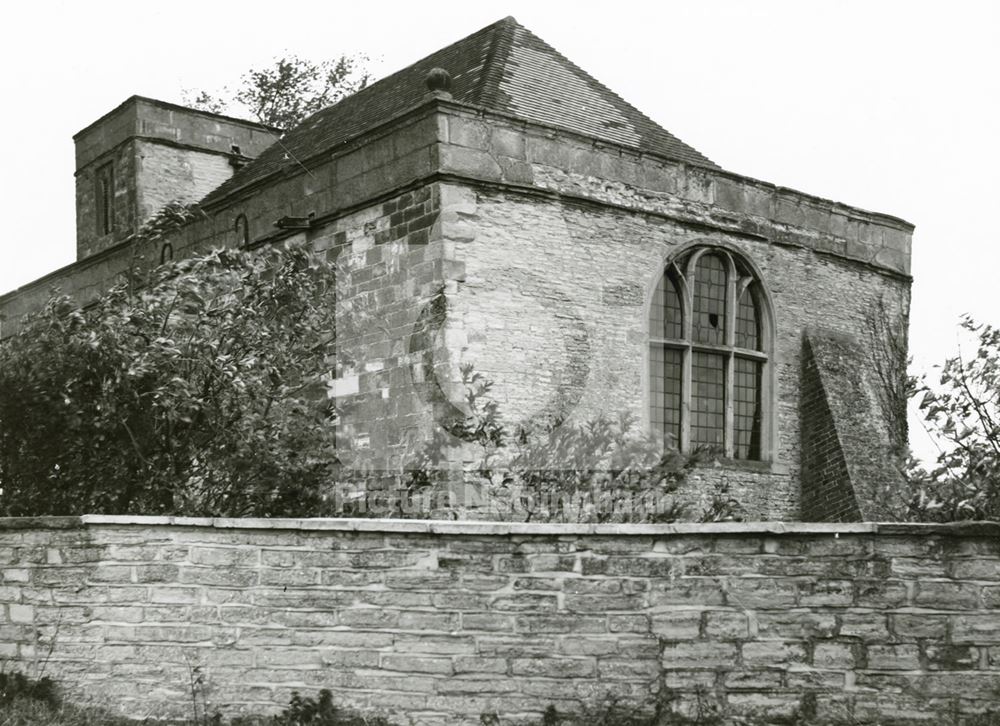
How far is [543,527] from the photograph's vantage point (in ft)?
23.6

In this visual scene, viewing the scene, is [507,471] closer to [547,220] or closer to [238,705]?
[547,220]

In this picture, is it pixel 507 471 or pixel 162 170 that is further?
pixel 162 170

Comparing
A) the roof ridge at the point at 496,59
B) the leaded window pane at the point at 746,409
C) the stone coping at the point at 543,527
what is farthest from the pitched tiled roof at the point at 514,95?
the stone coping at the point at 543,527

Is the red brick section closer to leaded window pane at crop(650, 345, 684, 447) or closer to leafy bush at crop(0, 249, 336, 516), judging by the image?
leaded window pane at crop(650, 345, 684, 447)

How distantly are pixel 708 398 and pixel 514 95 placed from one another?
14.3ft

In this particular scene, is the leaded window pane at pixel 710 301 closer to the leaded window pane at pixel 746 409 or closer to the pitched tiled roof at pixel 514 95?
the leaded window pane at pixel 746 409

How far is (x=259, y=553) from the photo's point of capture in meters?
7.45

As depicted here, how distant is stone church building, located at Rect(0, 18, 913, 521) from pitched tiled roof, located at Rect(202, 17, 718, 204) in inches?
2.0

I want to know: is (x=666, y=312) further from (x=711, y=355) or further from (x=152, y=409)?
(x=152, y=409)

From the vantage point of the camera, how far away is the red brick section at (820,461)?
49.7 ft

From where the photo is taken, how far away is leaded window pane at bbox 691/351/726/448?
582 inches

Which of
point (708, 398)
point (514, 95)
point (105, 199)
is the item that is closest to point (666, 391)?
point (708, 398)

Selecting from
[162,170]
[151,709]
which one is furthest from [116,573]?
[162,170]

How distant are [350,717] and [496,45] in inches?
435
